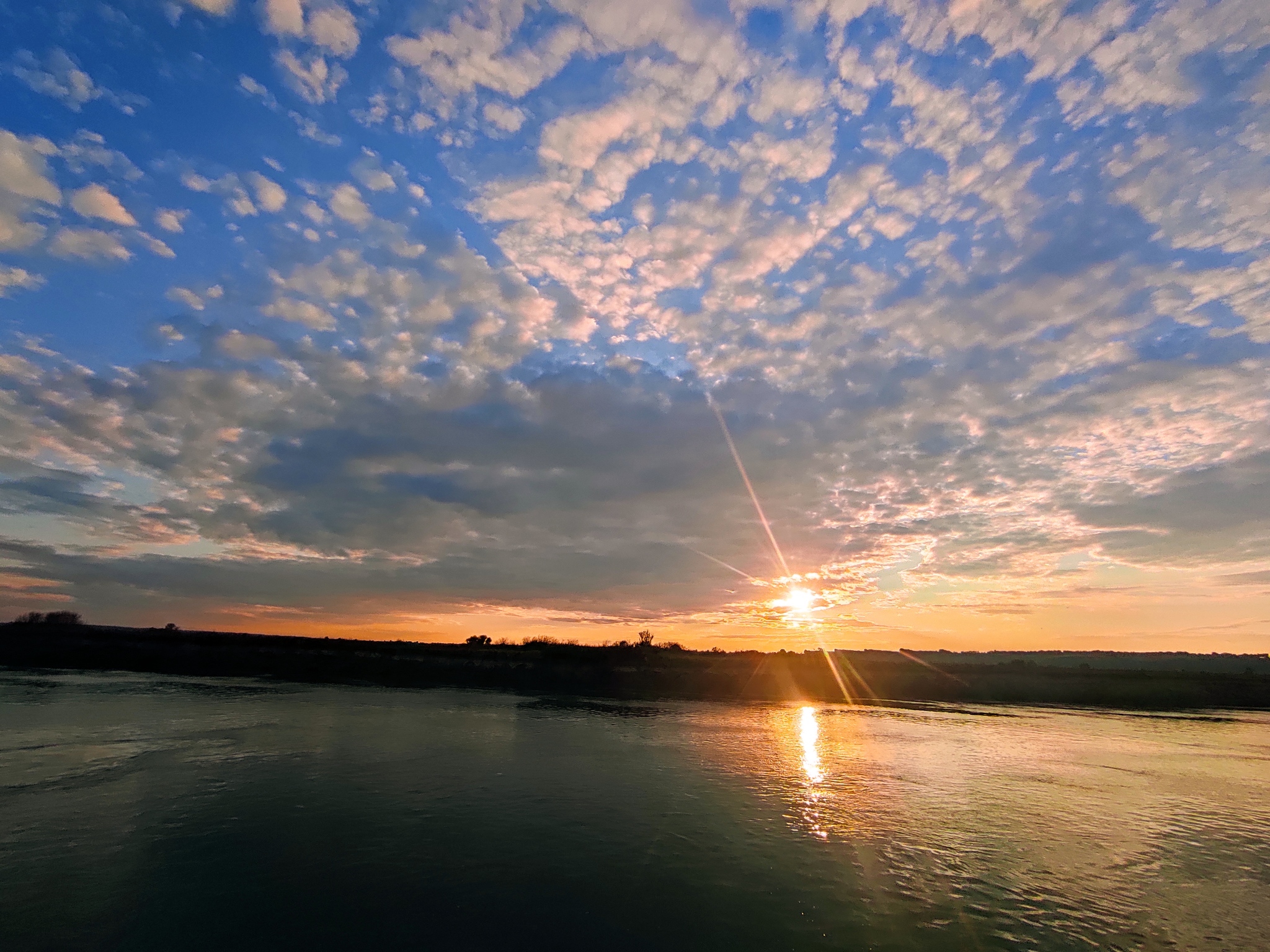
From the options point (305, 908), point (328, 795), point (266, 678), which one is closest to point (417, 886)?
point (305, 908)

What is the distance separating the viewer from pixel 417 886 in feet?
39.7

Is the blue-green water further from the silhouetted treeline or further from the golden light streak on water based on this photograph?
the silhouetted treeline

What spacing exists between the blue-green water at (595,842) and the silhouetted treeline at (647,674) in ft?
93.5

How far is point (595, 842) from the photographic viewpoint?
15.0m

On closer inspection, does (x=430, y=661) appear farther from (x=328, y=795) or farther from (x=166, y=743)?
(x=328, y=795)

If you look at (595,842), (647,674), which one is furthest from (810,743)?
(647,674)

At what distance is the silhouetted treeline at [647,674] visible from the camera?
2315 inches

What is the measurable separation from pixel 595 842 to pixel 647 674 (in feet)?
163

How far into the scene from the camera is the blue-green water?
1086cm

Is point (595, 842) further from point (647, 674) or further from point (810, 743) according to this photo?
point (647, 674)

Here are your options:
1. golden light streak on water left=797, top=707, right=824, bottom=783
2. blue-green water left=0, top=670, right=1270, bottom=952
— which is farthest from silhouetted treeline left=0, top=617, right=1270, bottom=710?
blue-green water left=0, top=670, right=1270, bottom=952

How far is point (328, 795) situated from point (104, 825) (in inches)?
188

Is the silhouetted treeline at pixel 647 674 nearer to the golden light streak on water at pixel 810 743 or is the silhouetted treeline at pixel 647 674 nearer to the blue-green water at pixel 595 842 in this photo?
the golden light streak on water at pixel 810 743

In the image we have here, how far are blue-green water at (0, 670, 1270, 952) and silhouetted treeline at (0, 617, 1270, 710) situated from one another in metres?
28.5
